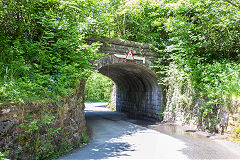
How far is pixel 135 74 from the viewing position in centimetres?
1199

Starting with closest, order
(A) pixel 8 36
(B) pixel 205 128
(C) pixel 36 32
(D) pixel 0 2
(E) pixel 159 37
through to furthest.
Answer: (D) pixel 0 2
(A) pixel 8 36
(C) pixel 36 32
(B) pixel 205 128
(E) pixel 159 37

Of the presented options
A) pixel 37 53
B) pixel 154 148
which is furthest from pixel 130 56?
pixel 154 148

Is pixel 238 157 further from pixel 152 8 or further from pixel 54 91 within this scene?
→ pixel 152 8

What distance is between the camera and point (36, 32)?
6.14 metres

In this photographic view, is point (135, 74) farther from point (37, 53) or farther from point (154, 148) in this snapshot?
point (37, 53)

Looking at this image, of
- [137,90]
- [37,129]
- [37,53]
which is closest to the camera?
[37,129]

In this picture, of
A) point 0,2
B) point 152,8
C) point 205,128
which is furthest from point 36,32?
point 152,8

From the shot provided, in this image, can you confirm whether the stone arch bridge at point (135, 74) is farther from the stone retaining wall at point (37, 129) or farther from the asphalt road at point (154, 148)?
the asphalt road at point (154, 148)

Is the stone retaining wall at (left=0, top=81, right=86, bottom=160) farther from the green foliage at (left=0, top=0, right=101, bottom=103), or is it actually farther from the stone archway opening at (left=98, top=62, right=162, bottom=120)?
the stone archway opening at (left=98, top=62, right=162, bottom=120)

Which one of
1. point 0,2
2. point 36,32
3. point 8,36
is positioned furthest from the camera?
point 36,32

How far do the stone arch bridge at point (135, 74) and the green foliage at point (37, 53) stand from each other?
133 cm

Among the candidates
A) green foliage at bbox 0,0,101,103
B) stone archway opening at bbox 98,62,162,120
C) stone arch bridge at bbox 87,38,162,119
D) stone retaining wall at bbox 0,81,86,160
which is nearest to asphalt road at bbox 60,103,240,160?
stone retaining wall at bbox 0,81,86,160

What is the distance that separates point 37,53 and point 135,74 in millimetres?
7603

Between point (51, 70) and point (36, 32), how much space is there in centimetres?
178
